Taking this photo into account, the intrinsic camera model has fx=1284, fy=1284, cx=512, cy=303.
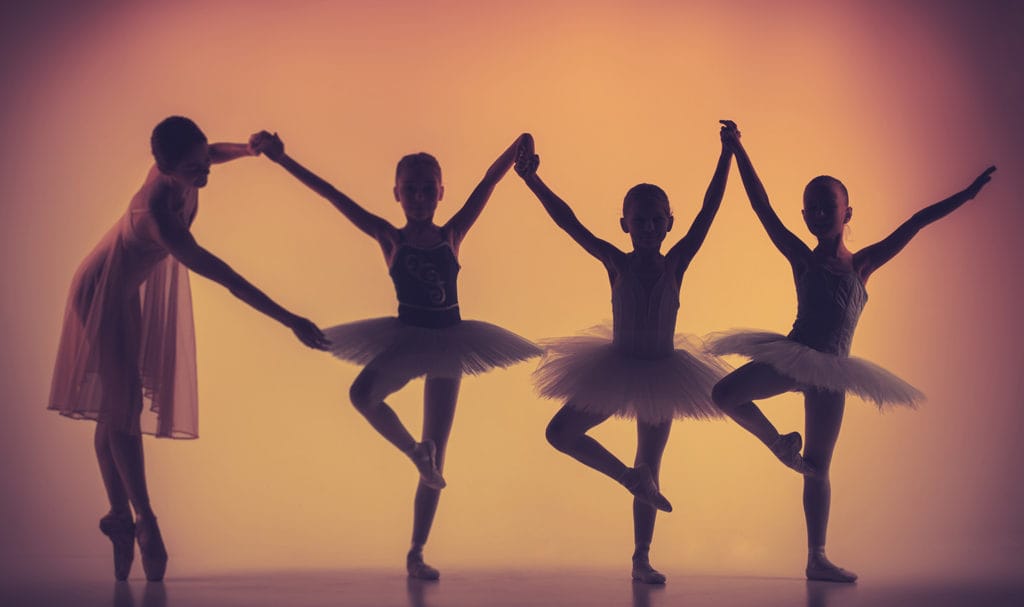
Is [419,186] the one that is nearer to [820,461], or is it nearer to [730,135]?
[730,135]

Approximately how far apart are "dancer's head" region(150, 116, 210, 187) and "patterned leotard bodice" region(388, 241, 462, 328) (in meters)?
0.64

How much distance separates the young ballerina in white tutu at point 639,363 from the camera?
3.74 meters

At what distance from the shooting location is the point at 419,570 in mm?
3895

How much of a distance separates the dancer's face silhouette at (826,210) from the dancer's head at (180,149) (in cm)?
183

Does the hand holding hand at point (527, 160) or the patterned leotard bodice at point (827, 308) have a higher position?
the hand holding hand at point (527, 160)

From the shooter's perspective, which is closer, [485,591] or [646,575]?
[485,591]

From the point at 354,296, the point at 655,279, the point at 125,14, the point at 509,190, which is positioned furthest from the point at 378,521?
the point at 125,14

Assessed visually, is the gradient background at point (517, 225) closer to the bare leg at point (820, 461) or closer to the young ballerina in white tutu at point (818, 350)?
the bare leg at point (820, 461)

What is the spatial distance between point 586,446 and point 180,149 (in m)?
1.45

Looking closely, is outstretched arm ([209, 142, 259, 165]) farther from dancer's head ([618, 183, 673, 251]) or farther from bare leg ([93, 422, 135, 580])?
dancer's head ([618, 183, 673, 251])

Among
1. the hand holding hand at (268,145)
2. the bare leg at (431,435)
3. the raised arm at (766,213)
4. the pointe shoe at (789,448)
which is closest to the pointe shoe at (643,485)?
the pointe shoe at (789,448)

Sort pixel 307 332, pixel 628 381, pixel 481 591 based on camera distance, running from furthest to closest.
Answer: pixel 628 381, pixel 481 591, pixel 307 332

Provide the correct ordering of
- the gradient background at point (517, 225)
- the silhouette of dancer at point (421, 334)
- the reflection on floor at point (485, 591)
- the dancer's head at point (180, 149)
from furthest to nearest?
the gradient background at point (517, 225) < the silhouette of dancer at point (421, 334) < the dancer's head at point (180, 149) < the reflection on floor at point (485, 591)

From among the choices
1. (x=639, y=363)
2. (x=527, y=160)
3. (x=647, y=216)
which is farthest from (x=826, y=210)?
(x=527, y=160)
